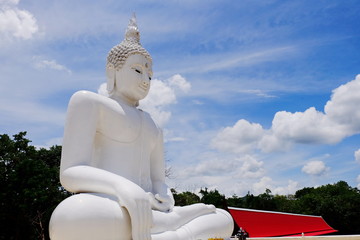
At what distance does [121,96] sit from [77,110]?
92cm

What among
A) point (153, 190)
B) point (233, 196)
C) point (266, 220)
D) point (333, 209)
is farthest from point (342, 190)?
point (153, 190)

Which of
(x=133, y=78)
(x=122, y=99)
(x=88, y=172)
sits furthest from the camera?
(x=122, y=99)

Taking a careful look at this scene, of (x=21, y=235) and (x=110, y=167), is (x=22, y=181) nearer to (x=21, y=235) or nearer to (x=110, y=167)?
(x=21, y=235)

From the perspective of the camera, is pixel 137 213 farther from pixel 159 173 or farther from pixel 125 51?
pixel 125 51

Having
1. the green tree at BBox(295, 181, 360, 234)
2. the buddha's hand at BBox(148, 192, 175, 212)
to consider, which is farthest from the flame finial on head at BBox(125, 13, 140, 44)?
the green tree at BBox(295, 181, 360, 234)

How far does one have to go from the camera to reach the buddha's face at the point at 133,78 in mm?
6148

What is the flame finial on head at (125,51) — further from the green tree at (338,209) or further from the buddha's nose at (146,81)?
the green tree at (338,209)

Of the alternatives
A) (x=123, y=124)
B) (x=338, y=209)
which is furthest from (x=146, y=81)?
(x=338, y=209)

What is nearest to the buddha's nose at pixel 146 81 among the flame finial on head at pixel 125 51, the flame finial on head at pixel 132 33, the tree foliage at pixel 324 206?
the flame finial on head at pixel 125 51

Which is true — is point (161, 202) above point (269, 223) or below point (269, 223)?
below

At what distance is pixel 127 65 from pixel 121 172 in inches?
64.2

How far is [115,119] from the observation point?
228 inches

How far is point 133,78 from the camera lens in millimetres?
6137

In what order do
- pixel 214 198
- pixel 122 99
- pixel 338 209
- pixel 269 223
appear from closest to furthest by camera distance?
1. pixel 122 99
2. pixel 269 223
3. pixel 214 198
4. pixel 338 209
